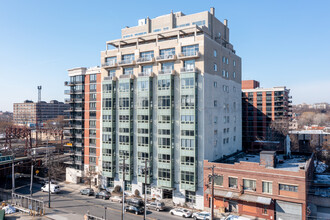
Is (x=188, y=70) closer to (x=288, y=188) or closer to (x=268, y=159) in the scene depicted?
(x=268, y=159)

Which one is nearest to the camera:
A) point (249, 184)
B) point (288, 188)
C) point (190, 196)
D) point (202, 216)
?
point (288, 188)

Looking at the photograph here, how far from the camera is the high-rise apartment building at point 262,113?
313ft

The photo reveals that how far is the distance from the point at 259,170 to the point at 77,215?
3439cm

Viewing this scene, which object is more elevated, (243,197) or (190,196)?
(243,197)

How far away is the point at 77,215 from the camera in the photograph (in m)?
43.8

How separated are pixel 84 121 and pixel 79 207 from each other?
2483cm

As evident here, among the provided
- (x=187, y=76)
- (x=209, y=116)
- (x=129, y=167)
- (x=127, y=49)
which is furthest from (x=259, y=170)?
(x=127, y=49)

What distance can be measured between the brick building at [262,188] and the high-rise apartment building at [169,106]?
4.69 meters

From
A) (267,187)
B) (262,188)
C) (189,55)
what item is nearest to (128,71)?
(189,55)

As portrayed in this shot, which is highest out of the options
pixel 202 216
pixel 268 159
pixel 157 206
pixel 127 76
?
pixel 127 76

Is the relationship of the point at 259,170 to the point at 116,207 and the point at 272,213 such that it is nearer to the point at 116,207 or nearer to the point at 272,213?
the point at 272,213

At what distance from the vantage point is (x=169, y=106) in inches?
1969

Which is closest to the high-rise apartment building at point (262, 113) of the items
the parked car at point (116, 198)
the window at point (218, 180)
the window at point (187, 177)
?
the window at point (218, 180)

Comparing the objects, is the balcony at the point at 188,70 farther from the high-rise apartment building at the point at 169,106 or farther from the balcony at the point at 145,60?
the balcony at the point at 145,60
